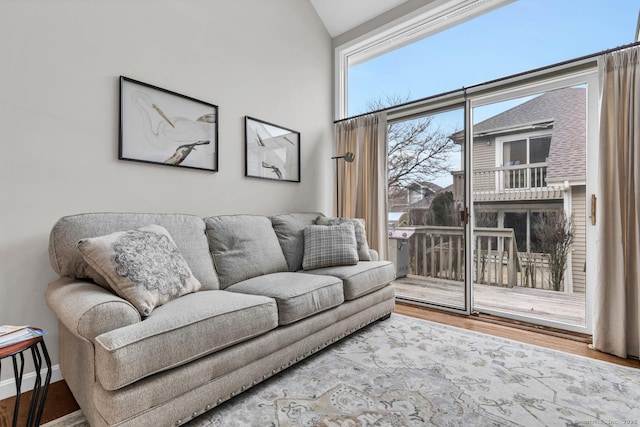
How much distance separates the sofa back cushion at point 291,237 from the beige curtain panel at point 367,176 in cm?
93

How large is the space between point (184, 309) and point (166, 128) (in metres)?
1.48

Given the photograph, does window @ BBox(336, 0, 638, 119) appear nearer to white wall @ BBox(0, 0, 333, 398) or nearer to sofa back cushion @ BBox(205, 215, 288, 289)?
white wall @ BBox(0, 0, 333, 398)

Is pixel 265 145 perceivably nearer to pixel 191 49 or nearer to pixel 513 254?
pixel 191 49

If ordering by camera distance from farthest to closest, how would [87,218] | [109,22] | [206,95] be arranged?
[206,95] → [109,22] → [87,218]

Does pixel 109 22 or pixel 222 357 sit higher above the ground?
pixel 109 22

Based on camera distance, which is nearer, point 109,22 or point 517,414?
point 517,414

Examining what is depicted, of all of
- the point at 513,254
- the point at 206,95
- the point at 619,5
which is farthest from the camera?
the point at 513,254

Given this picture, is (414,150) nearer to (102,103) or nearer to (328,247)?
(328,247)

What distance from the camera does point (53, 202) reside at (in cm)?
191

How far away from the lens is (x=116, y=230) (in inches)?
73.7

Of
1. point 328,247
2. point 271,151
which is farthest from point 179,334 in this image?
point 271,151

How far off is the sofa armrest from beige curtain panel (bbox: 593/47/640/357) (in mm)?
2918

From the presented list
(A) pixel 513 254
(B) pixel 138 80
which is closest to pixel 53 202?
(B) pixel 138 80

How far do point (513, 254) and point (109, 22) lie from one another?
3.68 m
